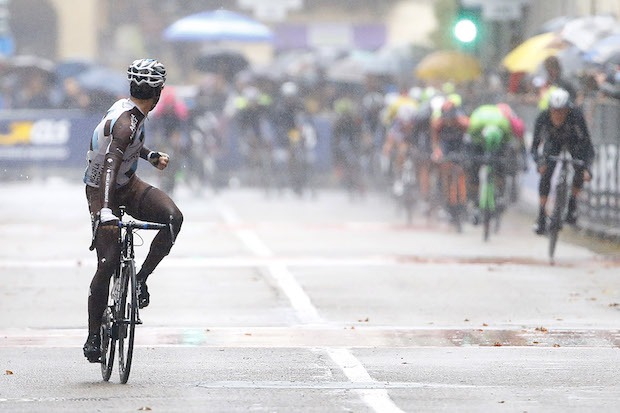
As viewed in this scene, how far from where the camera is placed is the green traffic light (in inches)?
1023

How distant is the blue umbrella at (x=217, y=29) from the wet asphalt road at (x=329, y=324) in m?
15.2

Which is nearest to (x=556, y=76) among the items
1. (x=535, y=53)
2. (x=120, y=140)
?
(x=535, y=53)

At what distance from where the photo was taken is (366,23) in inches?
2803

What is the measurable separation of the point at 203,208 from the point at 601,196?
25.7 ft

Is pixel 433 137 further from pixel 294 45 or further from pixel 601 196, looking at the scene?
pixel 294 45

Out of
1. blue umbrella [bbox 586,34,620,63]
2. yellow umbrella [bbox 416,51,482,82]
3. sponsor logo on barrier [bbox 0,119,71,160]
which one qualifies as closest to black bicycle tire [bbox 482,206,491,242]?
blue umbrella [bbox 586,34,620,63]

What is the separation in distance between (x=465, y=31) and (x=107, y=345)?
57.8ft

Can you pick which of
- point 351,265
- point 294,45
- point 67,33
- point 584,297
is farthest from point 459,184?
point 294,45

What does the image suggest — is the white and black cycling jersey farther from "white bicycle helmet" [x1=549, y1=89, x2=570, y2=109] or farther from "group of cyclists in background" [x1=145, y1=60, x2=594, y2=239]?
"group of cyclists in background" [x1=145, y1=60, x2=594, y2=239]

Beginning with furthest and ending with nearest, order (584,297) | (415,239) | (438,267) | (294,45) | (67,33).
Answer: (294,45), (67,33), (415,239), (438,267), (584,297)

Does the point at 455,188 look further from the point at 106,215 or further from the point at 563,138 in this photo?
the point at 106,215

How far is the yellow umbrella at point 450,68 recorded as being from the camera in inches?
1230

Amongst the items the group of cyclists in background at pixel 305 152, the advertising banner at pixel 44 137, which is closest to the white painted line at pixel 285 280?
the group of cyclists in background at pixel 305 152

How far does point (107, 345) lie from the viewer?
911 centimetres
